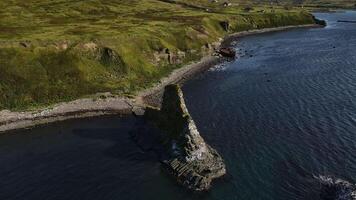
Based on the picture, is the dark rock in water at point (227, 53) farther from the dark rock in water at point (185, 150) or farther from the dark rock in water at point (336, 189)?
the dark rock in water at point (336, 189)

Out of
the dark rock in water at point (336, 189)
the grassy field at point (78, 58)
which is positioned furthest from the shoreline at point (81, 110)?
the dark rock in water at point (336, 189)

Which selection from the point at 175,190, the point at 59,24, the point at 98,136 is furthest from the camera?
the point at 59,24

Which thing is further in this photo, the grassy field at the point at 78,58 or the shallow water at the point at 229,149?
the grassy field at the point at 78,58

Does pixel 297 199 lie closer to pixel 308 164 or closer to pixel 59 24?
pixel 308 164

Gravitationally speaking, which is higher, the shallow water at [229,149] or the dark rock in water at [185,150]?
the dark rock in water at [185,150]

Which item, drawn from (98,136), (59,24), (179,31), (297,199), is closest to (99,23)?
(59,24)

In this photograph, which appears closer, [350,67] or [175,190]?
[175,190]

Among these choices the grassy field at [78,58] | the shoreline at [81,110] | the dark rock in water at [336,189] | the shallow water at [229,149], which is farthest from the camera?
the grassy field at [78,58]
